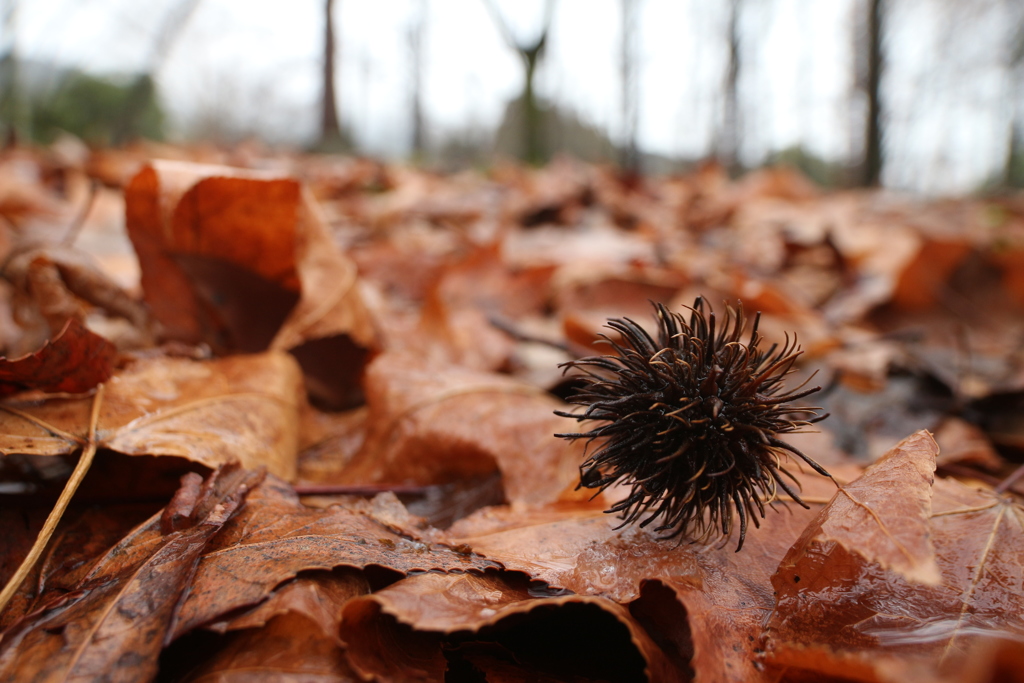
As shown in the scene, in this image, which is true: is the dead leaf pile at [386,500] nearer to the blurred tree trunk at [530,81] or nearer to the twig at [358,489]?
the twig at [358,489]

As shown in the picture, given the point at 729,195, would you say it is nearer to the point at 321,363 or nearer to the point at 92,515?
the point at 321,363

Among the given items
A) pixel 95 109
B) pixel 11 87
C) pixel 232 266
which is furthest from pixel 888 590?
pixel 95 109

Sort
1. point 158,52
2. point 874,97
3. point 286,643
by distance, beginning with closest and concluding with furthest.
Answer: point 286,643 < point 158,52 < point 874,97

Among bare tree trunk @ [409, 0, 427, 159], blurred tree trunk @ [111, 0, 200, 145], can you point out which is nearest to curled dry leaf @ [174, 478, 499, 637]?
blurred tree trunk @ [111, 0, 200, 145]

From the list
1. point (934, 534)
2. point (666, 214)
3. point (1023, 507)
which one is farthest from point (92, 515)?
point (666, 214)

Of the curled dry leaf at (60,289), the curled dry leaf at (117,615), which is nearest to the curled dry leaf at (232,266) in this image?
the curled dry leaf at (60,289)

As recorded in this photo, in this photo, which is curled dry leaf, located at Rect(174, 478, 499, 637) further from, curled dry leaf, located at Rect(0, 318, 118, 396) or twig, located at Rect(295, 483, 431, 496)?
curled dry leaf, located at Rect(0, 318, 118, 396)

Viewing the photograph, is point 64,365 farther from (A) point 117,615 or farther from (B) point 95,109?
(B) point 95,109
